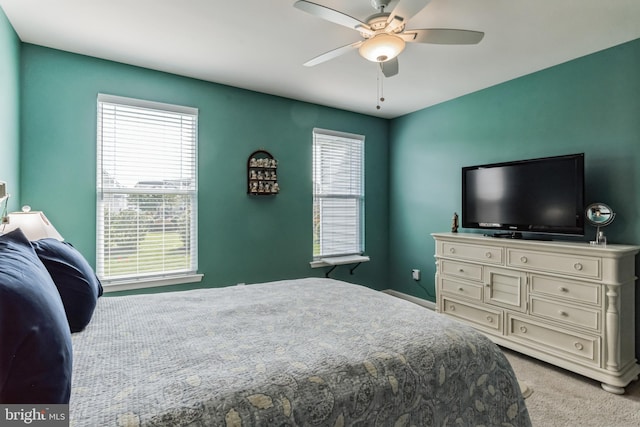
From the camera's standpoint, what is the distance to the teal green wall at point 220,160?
8.75 feet

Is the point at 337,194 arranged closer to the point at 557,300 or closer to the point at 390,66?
the point at 390,66

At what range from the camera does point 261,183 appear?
367 cm

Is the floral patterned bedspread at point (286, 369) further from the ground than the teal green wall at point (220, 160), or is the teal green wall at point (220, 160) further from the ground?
the teal green wall at point (220, 160)

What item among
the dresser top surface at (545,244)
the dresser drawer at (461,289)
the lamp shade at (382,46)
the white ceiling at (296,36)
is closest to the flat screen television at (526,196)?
the dresser top surface at (545,244)

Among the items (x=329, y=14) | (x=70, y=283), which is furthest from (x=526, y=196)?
(x=70, y=283)

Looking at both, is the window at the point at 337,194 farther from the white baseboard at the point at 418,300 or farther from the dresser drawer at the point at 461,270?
the dresser drawer at the point at 461,270

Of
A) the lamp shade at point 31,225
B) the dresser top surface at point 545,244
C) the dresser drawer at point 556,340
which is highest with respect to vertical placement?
the lamp shade at point 31,225

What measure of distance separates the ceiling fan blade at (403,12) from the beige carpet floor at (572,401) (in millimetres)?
2502

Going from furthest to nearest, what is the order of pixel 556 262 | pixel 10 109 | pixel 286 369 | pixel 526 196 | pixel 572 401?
1. pixel 526 196
2. pixel 556 262
3. pixel 10 109
4. pixel 572 401
5. pixel 286 369

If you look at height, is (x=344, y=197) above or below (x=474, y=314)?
above

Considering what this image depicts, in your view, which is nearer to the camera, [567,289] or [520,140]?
[567,289]

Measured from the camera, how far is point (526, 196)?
3.01 meters

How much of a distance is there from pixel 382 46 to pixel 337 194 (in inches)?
98.1

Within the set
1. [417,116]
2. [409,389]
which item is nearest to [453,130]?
[417,116]
